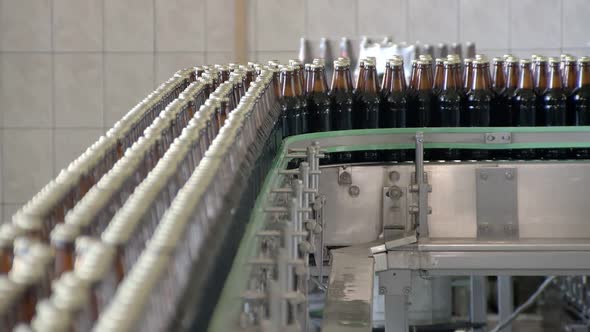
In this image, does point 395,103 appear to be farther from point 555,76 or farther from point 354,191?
point 555,76

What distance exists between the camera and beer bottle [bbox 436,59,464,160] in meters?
2.72

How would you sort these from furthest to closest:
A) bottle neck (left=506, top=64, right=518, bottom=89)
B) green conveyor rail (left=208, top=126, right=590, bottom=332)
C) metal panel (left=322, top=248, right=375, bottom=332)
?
bottle neck (left=506, top=64, right=518, bottom=89) → metal panel (left=322, top=248, right=375, bottom=332) → green conveyor rail (left=208, top=126, right=590, bottom=332)

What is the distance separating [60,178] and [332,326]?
1.94 feet

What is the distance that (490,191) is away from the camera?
2674 mm

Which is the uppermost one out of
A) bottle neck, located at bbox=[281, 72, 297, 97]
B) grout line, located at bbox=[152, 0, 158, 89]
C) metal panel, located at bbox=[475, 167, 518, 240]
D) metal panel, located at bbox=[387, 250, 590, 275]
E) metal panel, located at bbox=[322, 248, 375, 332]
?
grout line, located at bbox=[152, 0, 158, 89]

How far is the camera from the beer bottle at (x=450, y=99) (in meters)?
2.72

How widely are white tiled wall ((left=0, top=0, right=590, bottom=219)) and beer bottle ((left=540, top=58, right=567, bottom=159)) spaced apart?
120 inches

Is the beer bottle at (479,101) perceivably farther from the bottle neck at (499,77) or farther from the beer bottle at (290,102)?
the beer bottle at (290,102)

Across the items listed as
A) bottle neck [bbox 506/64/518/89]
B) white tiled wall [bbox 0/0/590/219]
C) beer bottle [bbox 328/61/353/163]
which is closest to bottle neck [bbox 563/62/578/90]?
bottle neck [bbox 506/64/518/89]

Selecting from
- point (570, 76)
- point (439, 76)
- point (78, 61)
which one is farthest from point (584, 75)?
point (78, 61)

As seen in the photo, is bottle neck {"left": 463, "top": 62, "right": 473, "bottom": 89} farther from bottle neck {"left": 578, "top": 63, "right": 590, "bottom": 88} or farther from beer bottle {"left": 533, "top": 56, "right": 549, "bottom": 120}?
bottle neck {"left": 578, "top": 63, "right": 590, "bottom": 88}

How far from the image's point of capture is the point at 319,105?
2660 mm

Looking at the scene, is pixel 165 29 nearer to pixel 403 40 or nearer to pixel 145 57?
pixel 145 57

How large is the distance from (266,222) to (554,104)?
5.12ft
